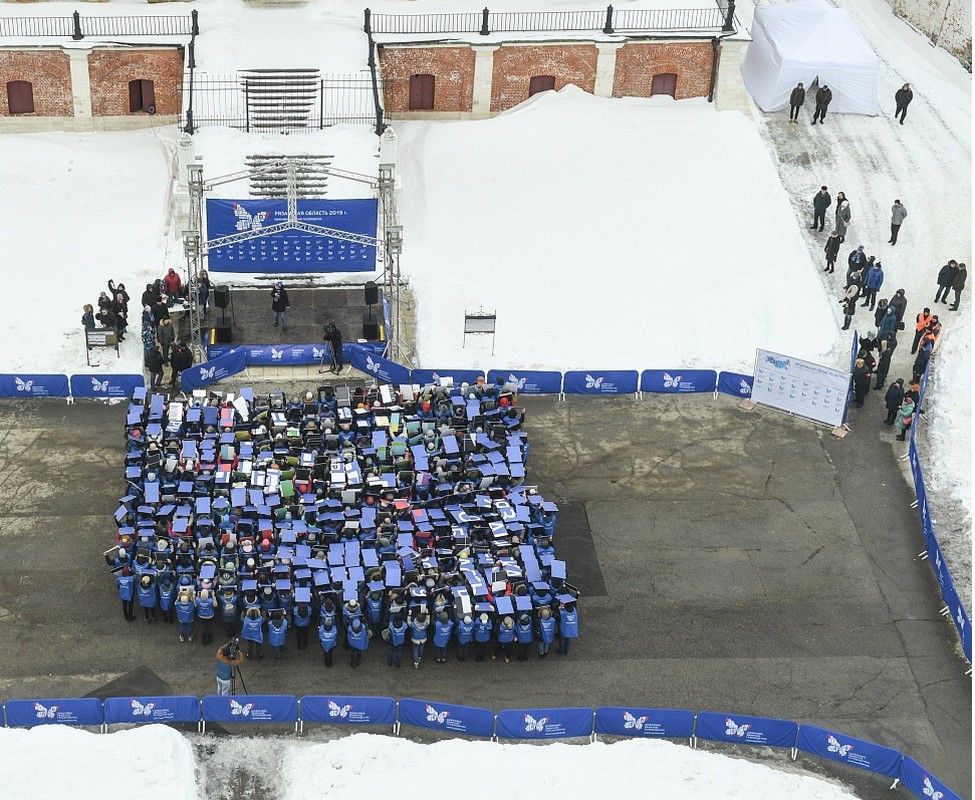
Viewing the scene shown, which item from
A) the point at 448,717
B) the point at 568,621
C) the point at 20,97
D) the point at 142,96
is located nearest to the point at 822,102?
the point at 142,96

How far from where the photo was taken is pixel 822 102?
161 feet

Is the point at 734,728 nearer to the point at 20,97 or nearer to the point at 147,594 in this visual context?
the point at 147,594

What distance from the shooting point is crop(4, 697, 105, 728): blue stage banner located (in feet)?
95.3

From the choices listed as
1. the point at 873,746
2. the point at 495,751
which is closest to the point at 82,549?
the point at 495,751

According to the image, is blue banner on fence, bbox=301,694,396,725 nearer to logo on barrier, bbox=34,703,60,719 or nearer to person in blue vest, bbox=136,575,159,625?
person in blue vest, bbox=136,575,159,625

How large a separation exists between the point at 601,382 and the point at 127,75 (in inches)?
715

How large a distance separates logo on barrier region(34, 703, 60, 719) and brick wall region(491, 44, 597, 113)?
26.0 metres

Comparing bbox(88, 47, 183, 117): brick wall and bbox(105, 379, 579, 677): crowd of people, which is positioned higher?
bbox(88, 47, 183, 117): brick wall

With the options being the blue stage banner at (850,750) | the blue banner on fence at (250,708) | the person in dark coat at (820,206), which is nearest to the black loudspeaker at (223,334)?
the blue banner on fence at (250,708)

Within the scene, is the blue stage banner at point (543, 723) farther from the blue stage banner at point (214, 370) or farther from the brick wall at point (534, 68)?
the brick wall at point (534, 68)

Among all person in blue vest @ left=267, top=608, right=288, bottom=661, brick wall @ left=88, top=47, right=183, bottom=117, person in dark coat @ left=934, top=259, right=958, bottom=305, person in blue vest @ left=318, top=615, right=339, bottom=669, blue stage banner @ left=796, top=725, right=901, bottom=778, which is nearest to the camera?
blue stage banner @ left=796, top=725, right=901, bottom=778

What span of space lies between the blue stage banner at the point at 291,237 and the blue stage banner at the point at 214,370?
220cm

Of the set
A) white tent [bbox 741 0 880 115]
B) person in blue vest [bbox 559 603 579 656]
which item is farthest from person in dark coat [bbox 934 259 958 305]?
person in blue vest [bbox 559 603 579 656]

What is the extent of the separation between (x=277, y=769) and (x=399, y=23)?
26.9 metres
